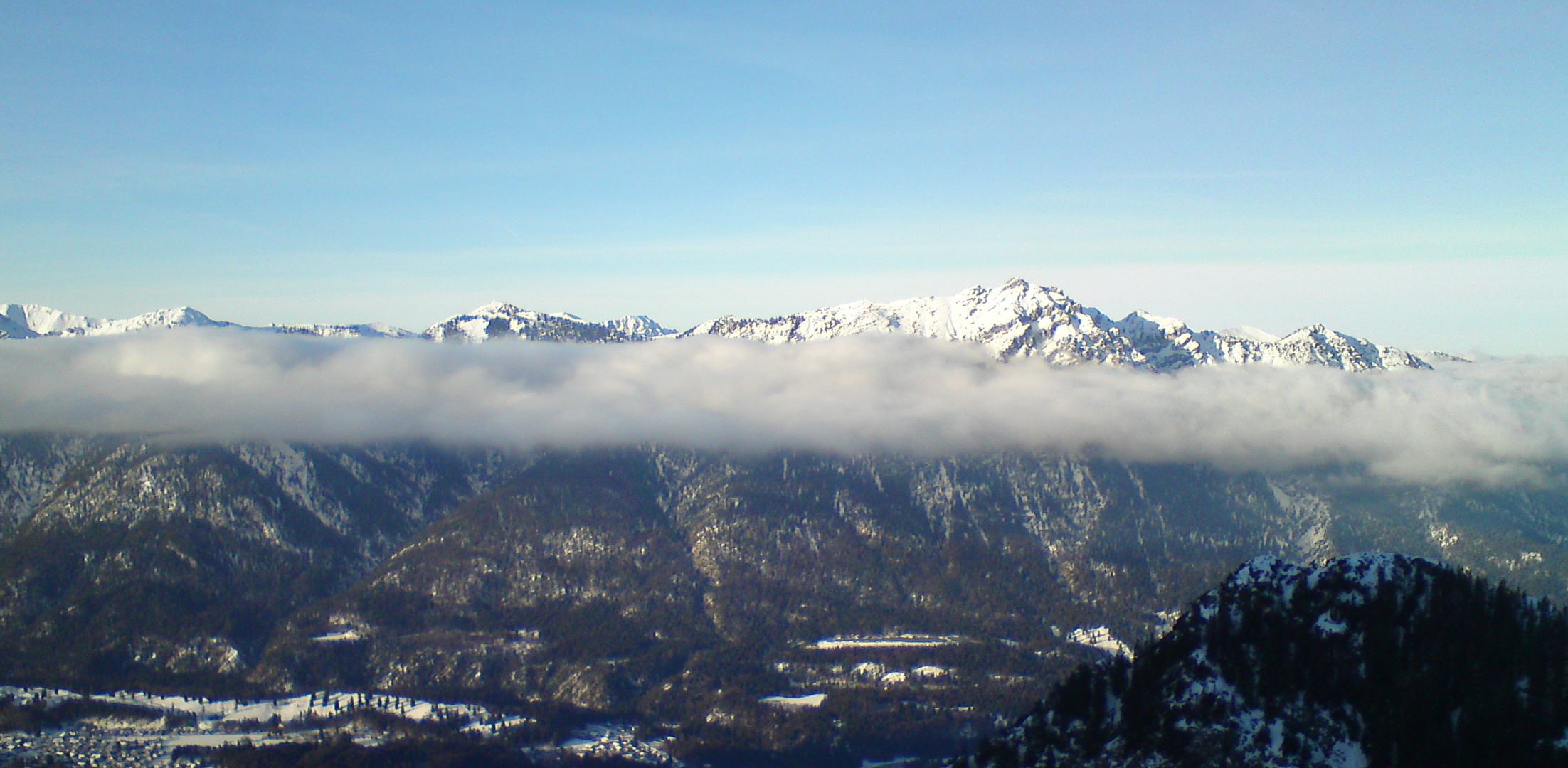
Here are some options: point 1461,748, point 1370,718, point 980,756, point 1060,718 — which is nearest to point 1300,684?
point 1370,718

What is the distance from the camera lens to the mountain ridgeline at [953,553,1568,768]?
152500 millimetres

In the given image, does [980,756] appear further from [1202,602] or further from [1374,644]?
[1374,644]

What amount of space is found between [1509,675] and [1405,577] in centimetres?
1959

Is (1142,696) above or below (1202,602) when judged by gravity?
below

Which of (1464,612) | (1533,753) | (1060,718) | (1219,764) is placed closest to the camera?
(1533,753)

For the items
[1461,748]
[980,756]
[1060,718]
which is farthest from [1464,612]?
[980,756]

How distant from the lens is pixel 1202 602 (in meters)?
187

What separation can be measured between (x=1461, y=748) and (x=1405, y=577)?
31769 millimetres

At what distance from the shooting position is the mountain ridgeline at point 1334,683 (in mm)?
152500

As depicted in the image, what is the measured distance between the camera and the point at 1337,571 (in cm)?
17700

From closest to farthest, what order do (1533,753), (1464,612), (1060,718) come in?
1. (1533,753)
2. (1464,612)
3. (1060,718)

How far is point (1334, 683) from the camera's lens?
161375mm

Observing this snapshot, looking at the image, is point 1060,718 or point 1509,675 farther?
point 1060,718

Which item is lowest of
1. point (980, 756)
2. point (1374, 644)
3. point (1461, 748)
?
point (980, 756)
